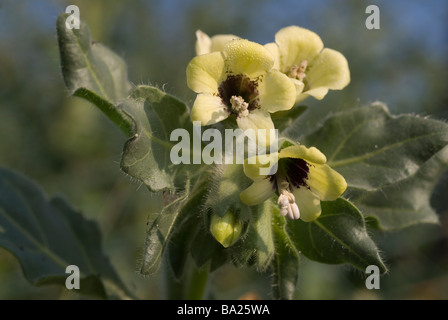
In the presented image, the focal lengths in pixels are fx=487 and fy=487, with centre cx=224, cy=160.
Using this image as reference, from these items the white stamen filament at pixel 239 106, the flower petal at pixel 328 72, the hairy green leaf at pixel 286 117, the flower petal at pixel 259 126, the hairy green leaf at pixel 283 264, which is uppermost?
the flower petal at pixel 328 72

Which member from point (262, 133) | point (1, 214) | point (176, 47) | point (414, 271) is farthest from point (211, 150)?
point (176, 47)

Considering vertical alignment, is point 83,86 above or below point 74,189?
below

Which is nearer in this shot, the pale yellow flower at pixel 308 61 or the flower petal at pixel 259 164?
the flower petal at pixel 259 164

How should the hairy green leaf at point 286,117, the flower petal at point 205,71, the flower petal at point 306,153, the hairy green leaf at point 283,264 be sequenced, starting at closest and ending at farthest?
the flower petal at point 306,153, the flower petal at point 205,71, the hairy green leaf at point 283,264, the hairy green leaf at point 286,117

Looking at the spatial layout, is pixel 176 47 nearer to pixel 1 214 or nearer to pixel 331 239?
pixel 1 214

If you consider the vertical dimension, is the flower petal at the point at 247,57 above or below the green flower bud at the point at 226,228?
above

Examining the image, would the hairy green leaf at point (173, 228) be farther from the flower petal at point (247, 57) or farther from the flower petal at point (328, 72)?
the flower petal at point (328, 72)

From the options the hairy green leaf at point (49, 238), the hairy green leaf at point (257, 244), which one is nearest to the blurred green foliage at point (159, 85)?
the hairy green leaf at point (49, 238)

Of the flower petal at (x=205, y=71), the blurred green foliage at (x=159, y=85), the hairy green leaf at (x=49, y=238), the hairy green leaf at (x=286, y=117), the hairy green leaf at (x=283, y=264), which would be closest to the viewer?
the flower petal at (x=205, y=71)
